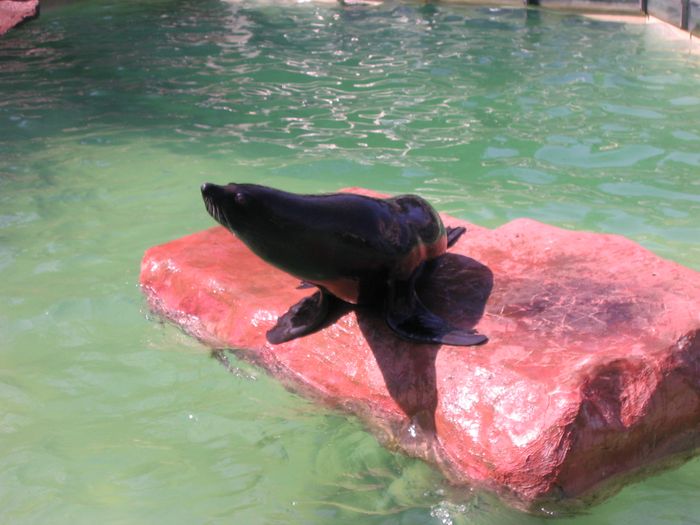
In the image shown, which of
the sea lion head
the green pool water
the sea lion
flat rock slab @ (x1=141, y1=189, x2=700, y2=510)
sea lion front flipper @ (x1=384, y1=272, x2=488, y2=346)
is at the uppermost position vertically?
the sea lion head

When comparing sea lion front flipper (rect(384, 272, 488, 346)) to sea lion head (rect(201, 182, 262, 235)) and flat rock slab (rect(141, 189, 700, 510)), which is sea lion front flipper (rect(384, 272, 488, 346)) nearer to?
flat rock slab (rect(141, 189, 700, 510))

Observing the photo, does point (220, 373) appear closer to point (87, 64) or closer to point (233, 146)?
point (233, 146)

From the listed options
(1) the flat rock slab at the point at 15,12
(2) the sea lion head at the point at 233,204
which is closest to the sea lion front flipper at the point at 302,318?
(2) the sea lion head at the point at 233,204

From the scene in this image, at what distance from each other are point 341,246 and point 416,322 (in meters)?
0.41

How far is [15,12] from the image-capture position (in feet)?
43.5

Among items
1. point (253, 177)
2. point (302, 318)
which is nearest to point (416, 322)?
point (302, 318)

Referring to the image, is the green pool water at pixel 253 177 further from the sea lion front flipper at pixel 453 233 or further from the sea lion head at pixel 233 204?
the sea lion front flipper at pixel 453 233

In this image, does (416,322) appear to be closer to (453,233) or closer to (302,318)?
(302,318)

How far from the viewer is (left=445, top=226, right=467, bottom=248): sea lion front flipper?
4270 mm

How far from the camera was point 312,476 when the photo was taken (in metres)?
3.27

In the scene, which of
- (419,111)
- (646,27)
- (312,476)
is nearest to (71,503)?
(312,476)

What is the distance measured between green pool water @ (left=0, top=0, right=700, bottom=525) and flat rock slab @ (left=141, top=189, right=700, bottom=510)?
0.11 meters

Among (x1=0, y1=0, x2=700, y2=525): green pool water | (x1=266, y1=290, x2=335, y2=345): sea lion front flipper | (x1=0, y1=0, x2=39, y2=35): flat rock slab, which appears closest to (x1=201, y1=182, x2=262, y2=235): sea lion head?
(x1=266, y1=290, x2=335, y2=345): sea lion front flipper

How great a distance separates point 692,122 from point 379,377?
520 cm
